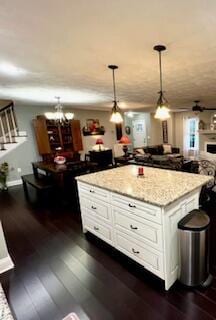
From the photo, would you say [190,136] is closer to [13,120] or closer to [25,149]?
[25,149]

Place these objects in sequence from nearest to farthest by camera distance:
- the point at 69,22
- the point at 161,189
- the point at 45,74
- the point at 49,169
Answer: the point at 69,22 → the point at 161,189 → the point at 45,74 → the point at 49,169

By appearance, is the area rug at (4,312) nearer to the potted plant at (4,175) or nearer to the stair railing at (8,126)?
the stair railing at (8,126)

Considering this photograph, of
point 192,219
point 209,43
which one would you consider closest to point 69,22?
point 209,43

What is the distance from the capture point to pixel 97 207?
8.19 feet

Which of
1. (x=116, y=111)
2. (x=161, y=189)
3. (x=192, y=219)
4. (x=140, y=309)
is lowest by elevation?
(x=140, y=309)

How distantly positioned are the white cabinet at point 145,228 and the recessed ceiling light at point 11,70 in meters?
2.04

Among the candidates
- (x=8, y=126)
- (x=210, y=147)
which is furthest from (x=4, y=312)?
(x=210, y=147)

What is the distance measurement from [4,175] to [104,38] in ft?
16.5

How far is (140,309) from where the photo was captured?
5.46 feet

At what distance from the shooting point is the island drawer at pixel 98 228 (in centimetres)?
240

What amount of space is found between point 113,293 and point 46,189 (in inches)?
112

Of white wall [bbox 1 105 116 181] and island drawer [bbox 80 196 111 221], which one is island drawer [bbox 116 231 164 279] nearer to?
island drawer [bbox 80 196 111 221]

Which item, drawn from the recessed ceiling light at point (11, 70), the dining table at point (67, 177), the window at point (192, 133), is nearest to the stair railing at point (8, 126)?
the dining table at point (67, 177)

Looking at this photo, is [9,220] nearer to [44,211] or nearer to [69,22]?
[44,211]
